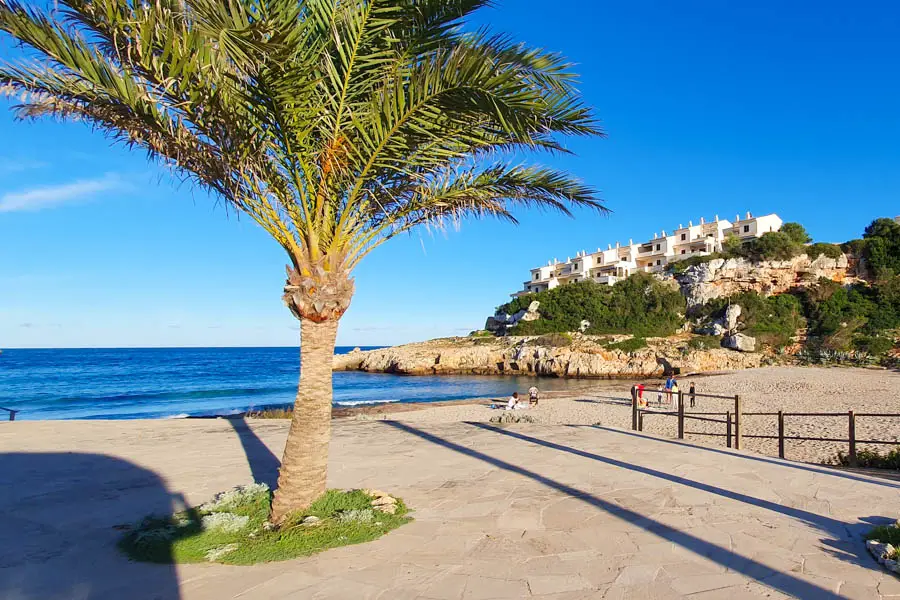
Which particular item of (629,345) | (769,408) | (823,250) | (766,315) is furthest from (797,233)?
(769,408)

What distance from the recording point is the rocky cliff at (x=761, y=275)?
50438 millimetres

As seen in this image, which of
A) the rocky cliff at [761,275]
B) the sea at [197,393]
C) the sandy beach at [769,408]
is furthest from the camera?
the rocky cliff at [761,275]

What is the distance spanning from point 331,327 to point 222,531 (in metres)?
2.08

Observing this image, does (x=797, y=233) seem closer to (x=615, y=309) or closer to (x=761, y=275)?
(x=761, y=275)

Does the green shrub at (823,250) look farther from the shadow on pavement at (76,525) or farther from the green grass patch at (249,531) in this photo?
the shadow on pavement at (76,525)

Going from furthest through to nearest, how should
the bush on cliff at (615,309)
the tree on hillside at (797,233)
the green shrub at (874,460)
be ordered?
the tree on hillside at (797,233) → the bush on cliff at (615,309) → the green shrub at (874,460)

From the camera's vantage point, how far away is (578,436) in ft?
32.7

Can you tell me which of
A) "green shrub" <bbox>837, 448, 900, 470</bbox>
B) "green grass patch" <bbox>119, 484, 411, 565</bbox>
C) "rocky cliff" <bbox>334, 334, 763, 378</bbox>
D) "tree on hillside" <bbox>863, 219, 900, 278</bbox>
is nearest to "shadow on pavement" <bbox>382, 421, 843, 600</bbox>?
"green grass patch" <bbox>119, 484, 411, 565</bbox>

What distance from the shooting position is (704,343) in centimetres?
4303

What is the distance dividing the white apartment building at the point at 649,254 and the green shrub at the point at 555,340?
57.6 ft

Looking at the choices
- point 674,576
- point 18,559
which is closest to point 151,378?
point 18,559

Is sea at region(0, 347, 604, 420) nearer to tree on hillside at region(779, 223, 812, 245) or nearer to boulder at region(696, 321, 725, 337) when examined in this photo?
boulder at region(696, 321, 725, 337)

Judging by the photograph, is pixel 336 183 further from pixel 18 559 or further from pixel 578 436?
pixel 578 436

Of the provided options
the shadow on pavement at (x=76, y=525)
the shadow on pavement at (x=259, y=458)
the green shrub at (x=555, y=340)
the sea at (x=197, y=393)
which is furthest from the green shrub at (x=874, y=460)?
the green shrub at (x=555, y=340)
